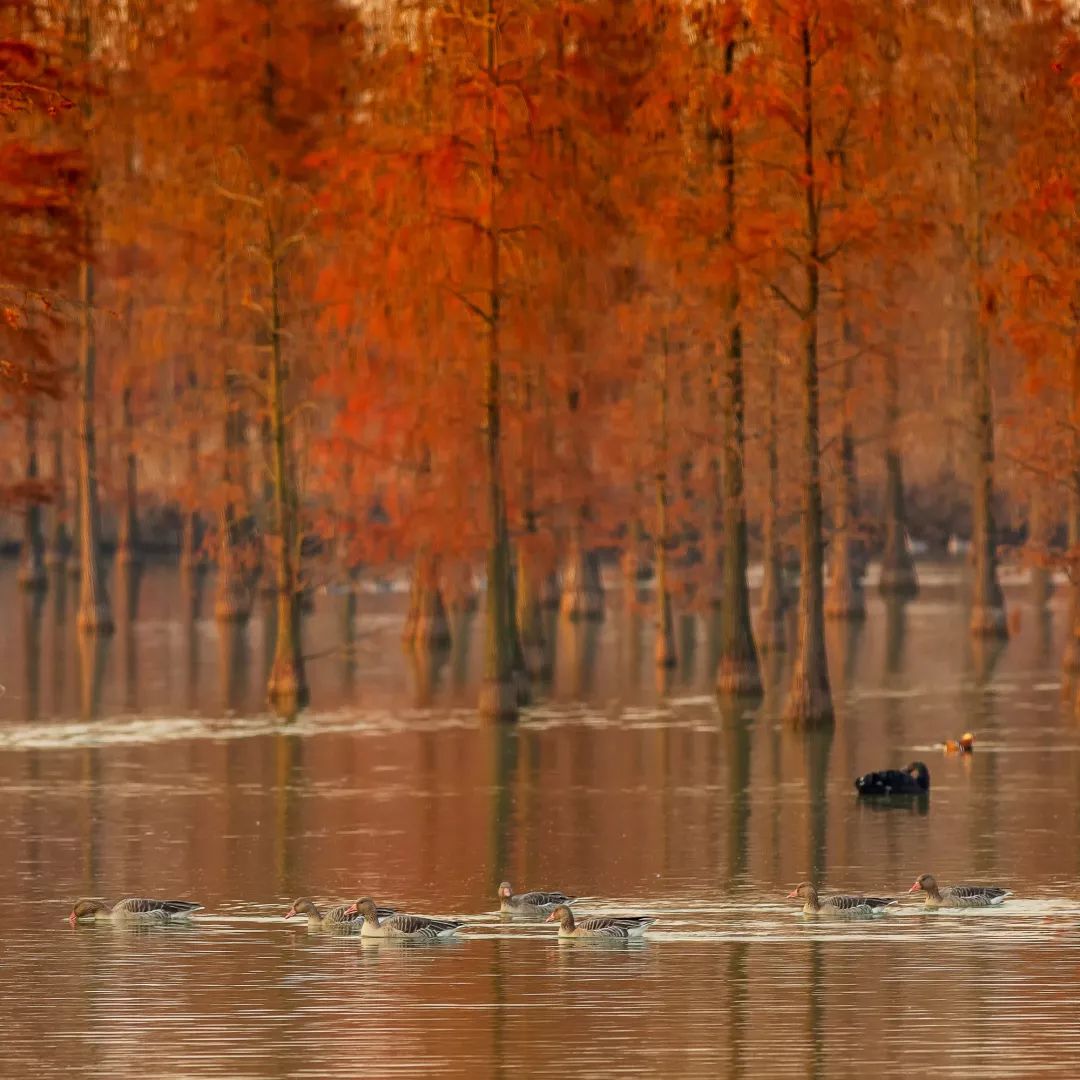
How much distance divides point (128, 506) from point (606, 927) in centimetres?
7655

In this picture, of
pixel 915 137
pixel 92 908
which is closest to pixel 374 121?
pixel 915 137

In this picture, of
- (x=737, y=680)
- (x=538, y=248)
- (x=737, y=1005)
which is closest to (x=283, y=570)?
(x=538, y=248)

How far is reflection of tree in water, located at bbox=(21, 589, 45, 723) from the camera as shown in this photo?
183 ft

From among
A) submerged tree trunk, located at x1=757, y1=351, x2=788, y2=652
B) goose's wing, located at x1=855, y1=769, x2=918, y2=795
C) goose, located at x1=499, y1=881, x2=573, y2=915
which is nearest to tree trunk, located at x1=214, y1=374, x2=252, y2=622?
submerged tree trunk, located at x1=757, y1=351, x2=788, y2=652

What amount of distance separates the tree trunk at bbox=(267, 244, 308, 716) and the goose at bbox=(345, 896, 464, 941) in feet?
85.9

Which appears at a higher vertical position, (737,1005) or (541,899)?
(541,899)

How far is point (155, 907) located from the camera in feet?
92.9

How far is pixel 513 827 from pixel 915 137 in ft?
56.3

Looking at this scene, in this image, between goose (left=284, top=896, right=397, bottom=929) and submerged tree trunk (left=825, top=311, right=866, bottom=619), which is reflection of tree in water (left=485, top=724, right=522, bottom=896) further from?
submerged tree trunk (left=825, top=311, right=866, bottom=619)

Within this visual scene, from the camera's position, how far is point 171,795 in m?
41.0

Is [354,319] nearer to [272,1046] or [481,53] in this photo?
[481,53]

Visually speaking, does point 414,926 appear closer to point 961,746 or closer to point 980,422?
point 961,746

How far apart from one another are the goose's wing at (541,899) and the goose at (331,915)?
133cm

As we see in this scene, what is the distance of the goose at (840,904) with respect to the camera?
28.3 meters
